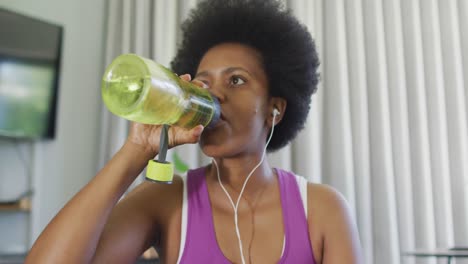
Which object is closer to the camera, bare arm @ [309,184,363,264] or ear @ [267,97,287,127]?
bare arm @ [309,184,363,264]

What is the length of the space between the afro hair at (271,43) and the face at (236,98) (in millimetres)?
39

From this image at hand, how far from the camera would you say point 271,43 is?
1083 millimetres

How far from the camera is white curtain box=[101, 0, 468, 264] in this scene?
1.44 m

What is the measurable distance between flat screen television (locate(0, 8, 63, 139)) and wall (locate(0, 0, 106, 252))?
9 centimetres

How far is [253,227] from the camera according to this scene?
949mm

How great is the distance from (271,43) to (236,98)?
24 cm

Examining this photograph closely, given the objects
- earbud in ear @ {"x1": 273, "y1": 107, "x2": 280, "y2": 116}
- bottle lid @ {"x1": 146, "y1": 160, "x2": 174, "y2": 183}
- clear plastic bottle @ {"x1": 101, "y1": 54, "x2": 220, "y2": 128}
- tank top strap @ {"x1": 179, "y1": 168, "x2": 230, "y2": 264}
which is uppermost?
earbud in ear @ {"x1": 273, "y1": 107, "x2": 280, "y2": 116}

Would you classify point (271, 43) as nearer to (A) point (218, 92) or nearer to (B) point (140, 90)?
(A) point (218, 92)

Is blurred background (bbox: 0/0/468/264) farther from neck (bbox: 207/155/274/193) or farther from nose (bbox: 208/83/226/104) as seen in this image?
nose (bbox: 208/83/226/104)

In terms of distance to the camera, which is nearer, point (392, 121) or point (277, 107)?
point (277, 107)

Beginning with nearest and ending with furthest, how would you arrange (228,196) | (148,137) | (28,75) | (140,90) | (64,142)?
1. (140,90)
2. (148,137)
3. (228,196)
4. (28,75)
5. (64,142)

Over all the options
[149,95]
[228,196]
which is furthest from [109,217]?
[149,95]

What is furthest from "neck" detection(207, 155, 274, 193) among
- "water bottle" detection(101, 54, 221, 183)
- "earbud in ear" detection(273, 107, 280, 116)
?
"water bottle" detection(101, 54, 221, 183)

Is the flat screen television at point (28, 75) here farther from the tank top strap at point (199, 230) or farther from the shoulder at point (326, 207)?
the shoulder at point (326, 207)
